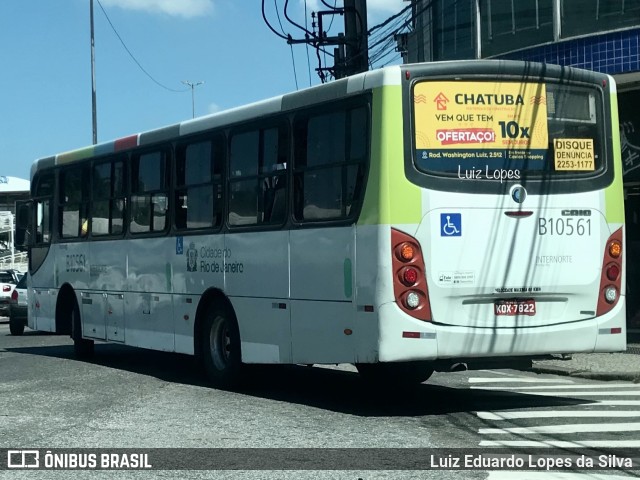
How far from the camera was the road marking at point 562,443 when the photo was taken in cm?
884

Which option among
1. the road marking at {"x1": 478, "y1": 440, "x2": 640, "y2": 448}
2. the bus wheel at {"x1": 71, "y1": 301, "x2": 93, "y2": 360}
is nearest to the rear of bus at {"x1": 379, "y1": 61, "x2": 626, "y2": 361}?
the road marking at {"x1": 478, "y1": 440, "x2": 640, "y2": 448}

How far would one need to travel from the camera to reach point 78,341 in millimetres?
18297

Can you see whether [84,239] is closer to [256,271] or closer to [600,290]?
[256,271]

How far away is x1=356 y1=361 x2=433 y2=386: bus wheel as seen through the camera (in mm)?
12695

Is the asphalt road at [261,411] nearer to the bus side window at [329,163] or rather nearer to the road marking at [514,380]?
the road marking at [514,380]

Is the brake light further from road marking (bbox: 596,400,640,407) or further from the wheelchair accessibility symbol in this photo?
the wheelchair accessibility symbol

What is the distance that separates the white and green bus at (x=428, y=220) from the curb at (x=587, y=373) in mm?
2856

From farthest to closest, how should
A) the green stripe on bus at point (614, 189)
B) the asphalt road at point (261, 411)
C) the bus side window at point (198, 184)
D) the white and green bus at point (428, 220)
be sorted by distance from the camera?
the bus side window at point (198, 184) < the green stripe on bus at point (614, 189) < the white and green bus at point (428, 220) < the asphalt road at point (261, 411)

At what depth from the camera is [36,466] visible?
826 centimetres

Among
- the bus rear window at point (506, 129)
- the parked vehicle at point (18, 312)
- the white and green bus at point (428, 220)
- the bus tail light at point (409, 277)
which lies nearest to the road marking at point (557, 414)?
the white and green bus at point (428, 220)

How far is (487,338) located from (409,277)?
3.18 ft

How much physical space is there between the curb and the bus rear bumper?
314 cm

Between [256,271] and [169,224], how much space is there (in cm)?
256

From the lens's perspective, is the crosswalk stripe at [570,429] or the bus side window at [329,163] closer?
the crosswalk stripe at [570,429]
